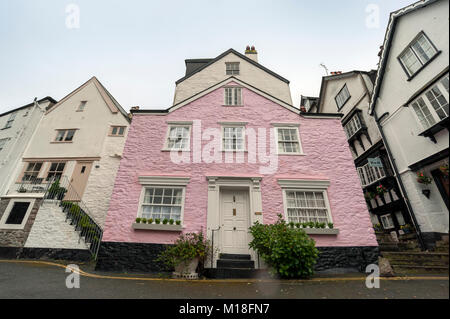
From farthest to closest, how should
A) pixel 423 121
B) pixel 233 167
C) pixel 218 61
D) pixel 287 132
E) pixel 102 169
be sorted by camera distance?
1. pixel 218 61
2. pixel 102 169
3. pixel 287 132
4. pixel 233 167
5. pixel 423 121

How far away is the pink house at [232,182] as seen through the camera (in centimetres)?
732

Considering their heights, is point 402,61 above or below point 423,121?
above

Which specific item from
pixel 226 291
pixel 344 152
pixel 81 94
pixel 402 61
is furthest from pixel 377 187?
pixel 81 94

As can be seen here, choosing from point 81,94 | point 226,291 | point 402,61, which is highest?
point 81,94

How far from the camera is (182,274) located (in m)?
6.33

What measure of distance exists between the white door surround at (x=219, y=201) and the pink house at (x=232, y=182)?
0.13ft

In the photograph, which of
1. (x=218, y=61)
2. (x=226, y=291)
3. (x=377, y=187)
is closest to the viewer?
(x=226, y=291)

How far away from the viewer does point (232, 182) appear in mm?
8422

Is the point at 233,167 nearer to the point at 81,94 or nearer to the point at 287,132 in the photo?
the point at 287,132

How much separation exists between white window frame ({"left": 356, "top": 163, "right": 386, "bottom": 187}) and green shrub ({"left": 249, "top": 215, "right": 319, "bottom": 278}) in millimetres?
7914

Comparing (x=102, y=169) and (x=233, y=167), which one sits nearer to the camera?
(x=233, y=167)

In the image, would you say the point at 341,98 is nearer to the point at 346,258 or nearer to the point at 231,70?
the point at 231,70

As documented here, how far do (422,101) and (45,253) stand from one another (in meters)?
15.7

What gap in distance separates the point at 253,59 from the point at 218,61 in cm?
317
